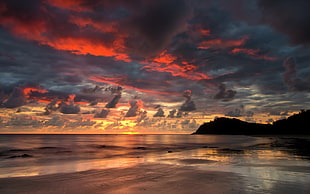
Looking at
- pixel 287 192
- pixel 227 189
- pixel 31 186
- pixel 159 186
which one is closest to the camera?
pixel 287 192

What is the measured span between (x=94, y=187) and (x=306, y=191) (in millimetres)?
12175

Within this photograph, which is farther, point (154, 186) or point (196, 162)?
point (196, 162)

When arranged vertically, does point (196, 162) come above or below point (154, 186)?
below

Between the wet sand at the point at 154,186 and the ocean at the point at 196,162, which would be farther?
the ocean at the point at 196,162

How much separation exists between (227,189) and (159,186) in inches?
158

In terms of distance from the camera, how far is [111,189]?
12375 millimetres

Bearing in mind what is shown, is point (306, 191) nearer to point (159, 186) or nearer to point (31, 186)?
point (159, 186)

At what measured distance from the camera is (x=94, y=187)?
12992 mm

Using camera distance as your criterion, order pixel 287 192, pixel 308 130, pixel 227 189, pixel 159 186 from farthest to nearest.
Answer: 1. pixel 308 130
2. pixel 159 186
3. pixel 227 189
4. pixel 287 192

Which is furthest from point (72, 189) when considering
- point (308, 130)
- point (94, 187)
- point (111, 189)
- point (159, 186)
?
point (308, 130)

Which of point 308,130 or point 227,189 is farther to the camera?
point 308,130

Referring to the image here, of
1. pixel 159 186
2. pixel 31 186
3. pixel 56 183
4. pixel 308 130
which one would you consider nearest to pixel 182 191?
pixel 159 186

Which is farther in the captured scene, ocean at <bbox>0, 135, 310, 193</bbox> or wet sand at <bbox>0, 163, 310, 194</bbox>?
ocean at <bbox>0, 135, 310, 193</bbox>

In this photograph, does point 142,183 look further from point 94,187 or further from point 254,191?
point 254,191
